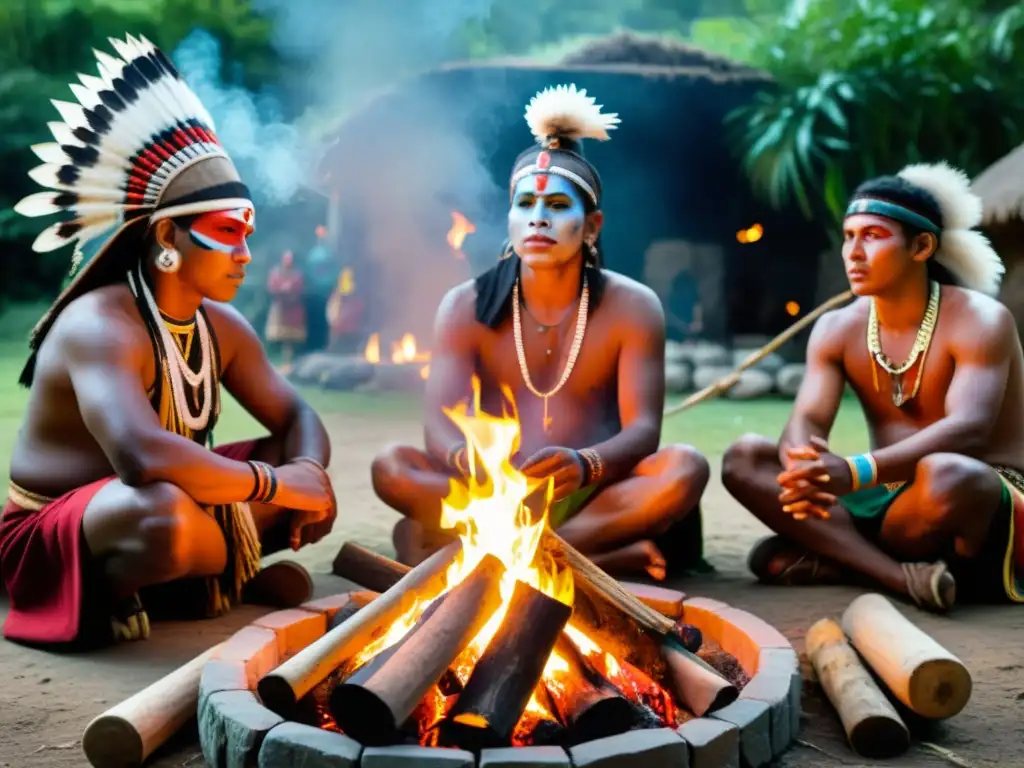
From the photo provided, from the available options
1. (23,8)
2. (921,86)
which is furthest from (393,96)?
(23,8)

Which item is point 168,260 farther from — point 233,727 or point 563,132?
point 233,727

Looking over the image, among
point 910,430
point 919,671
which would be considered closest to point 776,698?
point 919,671

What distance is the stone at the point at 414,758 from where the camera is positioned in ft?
7.07

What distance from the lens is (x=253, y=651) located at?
2.82m

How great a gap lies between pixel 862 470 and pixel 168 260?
252 centimetres

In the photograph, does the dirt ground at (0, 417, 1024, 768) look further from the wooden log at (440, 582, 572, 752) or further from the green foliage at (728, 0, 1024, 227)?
the green foliage at (728, 0, 1024, 227)

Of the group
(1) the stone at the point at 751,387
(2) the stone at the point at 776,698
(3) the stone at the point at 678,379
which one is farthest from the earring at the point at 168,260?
(3) the stone at the point at 678,379

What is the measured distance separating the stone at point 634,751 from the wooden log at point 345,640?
67 cm

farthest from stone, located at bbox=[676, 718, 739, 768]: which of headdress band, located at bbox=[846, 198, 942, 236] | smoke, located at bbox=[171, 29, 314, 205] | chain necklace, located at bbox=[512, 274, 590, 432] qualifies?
smoke, located at bbox=[171, 29, 314, 205]

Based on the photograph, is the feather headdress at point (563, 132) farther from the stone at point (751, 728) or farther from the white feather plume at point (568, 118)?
the stone at point (751, 728)

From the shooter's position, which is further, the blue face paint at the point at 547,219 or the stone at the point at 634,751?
the blue face paint at the point at 547,219

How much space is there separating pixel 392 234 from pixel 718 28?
11.0m

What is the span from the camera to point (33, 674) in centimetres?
327

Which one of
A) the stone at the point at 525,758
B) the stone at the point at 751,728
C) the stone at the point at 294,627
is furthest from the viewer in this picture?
the stone at the point at 294,627
